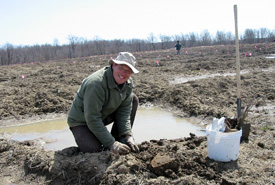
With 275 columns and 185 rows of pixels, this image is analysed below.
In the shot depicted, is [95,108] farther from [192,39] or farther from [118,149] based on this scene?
[192,39]

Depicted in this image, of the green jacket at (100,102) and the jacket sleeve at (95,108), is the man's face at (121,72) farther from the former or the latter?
the jacket sleeve at (95,108)

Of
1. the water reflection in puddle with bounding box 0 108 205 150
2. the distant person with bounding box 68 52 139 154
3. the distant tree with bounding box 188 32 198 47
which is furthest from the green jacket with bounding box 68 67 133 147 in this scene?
the distant tree with bounding box 188 32 198 47

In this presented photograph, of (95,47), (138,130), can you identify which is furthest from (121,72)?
(95,47)

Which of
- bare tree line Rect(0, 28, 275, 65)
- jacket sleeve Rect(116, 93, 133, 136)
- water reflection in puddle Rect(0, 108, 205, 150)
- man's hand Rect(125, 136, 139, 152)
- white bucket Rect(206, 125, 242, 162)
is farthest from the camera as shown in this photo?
bare tree line Rect(0, 28, 275, 65)

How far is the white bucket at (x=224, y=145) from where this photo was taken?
2648mm

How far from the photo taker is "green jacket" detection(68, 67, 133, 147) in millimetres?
2773

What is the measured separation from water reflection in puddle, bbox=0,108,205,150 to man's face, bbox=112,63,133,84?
1854 millimetres

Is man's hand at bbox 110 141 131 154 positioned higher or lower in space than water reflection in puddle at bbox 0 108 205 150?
higher

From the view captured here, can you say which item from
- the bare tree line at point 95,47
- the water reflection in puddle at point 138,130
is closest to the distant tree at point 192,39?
the bare tree line at point 95,47

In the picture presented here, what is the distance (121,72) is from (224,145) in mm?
1388

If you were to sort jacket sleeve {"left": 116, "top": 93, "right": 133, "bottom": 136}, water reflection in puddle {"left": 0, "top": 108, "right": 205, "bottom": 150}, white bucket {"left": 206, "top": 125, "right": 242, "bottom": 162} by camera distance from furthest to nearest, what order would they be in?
water reflection in puddle {"left": 0, "top": 108, "right": 205, "bottom": 150} → jacket sleeve {"left": 116, "top": 93, "right": 133, "bottom": 136} → white bucket {"left": 206, "top": 125, "right": 242, "bottom": 162}

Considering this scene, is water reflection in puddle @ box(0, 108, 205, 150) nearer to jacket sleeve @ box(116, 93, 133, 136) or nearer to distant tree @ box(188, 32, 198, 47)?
jacket sleeve @ box(116, 93, 133, 136)

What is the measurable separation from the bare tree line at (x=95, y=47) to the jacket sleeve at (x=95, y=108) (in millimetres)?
31760

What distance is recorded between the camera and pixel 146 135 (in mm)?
4742
